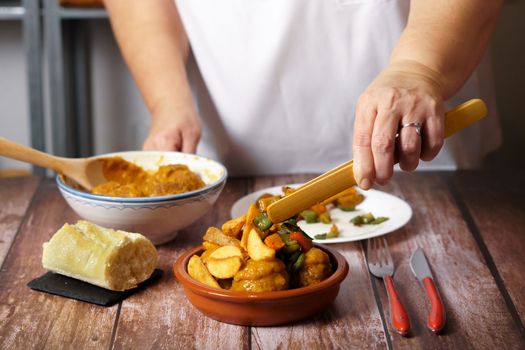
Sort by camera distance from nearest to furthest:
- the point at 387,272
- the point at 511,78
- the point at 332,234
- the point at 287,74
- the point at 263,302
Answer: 1. the point at 263,302
2. the point at 387,272
3. the point at 332,234
4. the point at 287,74
5. the point at 511,78

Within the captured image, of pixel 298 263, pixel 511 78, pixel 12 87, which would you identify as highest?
pixel 298 263

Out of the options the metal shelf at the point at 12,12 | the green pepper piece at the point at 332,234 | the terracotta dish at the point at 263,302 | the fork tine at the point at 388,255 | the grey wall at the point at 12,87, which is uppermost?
the terracotta dish at the point at 263,302

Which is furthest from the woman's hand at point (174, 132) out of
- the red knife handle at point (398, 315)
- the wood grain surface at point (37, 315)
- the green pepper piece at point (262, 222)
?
the red knife handle at point (398, 315)

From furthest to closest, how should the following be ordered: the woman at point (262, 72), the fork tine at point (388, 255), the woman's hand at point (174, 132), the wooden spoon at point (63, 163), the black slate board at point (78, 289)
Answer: the woman at point (262, 72), the woman's hand at point (174, 132), the wooden spoon at point (63, 163), the fork tine at point (388, 255), the black slate board at point (78, 289)

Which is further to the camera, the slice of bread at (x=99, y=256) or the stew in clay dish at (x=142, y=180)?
the stew in clay dish at (x=142, y=180)

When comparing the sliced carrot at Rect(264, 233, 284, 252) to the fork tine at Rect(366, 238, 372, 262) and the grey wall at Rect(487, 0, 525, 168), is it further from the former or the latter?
the grey wall at Rect(487, 0, 525, 168)

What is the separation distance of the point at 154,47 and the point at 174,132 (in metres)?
0.27

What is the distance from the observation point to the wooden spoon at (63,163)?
4.50 ft

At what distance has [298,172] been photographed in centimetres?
188

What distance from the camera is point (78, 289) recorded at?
116 centimetres

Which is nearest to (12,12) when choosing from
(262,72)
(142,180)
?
(262,72)

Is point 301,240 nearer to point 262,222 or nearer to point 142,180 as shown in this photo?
point 262,222

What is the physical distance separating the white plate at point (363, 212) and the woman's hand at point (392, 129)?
243 millimetres

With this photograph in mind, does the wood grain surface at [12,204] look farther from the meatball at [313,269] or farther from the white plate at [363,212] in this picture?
the meatball at [313,269]
